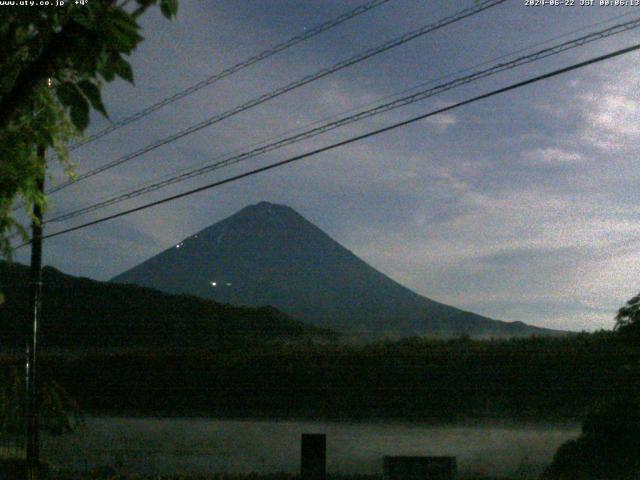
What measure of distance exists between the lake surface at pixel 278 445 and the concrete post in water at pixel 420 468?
13.2 feet

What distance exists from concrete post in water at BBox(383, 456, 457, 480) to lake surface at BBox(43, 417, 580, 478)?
13.2 feet

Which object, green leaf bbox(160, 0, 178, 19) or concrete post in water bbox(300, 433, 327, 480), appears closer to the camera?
green leaf bbox(160, 0, 178, 19)

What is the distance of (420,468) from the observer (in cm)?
704

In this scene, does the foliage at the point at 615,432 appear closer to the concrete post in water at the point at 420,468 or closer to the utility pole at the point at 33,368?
the concrete post in water at the point at 420,468

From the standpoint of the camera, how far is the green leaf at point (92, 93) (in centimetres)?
264

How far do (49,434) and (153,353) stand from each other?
2.56 m

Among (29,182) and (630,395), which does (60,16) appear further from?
(630,395)

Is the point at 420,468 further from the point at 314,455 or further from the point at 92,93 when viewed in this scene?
the point at 92,93

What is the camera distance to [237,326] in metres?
15.1

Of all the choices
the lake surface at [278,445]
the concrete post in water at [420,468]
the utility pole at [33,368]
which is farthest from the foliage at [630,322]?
the utility pole at [33,368]

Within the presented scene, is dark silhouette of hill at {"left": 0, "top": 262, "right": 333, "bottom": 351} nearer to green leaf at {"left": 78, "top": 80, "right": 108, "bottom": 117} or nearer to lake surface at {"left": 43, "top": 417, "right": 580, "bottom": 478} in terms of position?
lake surface at {"left": 43, "top": 417, "right": 580, "bottom": 478}

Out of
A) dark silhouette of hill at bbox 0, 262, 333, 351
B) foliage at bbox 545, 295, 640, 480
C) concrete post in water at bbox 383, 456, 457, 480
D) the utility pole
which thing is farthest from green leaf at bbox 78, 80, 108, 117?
dark silhouette of hill at bbox 0, 262, 333, 351

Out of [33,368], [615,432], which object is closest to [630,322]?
[615,432]

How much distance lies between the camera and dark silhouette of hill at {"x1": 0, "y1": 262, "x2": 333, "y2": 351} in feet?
49.0
